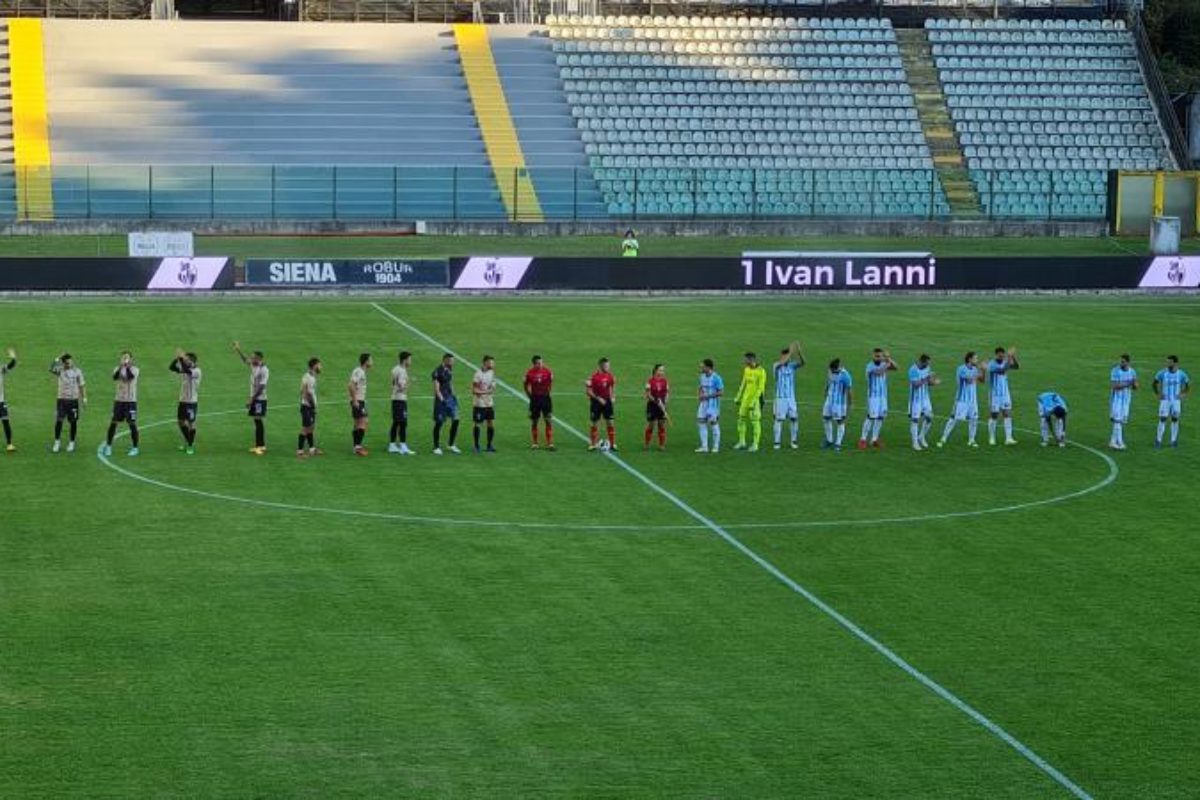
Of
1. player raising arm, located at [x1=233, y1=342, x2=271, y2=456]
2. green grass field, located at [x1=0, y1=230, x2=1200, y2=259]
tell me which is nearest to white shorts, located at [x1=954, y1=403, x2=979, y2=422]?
player raising arm, located at [x1=233, y1=342, x2=271, y2=456]

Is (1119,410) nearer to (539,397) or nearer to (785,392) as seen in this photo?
(785,392)

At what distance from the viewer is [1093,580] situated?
2606cm

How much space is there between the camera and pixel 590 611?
945 inches

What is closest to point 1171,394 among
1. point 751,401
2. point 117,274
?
point 751,401

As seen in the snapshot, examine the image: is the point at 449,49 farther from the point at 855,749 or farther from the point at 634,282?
the point at 855,749

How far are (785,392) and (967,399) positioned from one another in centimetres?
321

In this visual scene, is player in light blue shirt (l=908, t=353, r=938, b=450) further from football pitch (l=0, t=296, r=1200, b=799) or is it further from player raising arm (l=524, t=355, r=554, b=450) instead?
player raising arm (l=524, t=355, r=554, b=450)

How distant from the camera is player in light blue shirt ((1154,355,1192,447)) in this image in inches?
1433

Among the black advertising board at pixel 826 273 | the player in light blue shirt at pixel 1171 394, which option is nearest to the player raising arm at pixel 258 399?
the player in light blue shirt at pixel 1171 394

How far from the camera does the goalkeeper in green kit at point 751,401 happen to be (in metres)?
35.0

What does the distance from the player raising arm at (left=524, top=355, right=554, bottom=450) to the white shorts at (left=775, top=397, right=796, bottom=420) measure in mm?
3901

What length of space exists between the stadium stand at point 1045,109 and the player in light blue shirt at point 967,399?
144ft

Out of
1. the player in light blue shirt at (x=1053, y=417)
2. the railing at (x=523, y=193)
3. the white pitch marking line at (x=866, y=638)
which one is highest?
the railing at (x=523, y=193)

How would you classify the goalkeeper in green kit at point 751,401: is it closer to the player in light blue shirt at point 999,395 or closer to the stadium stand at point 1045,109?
the player in light blue shirt at point 999,395
